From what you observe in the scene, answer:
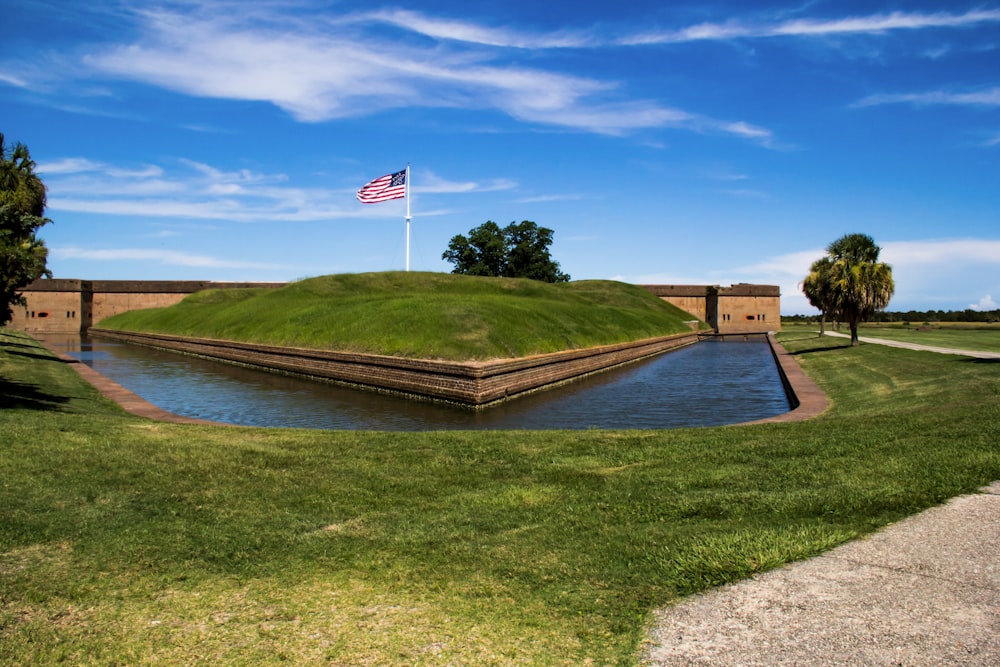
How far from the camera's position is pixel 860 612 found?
417 cm

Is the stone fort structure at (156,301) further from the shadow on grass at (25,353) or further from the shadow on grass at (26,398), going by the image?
the shadow on grass at (26,398)

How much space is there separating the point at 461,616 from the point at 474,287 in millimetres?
51974

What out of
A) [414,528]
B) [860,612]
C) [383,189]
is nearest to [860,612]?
[860,612]

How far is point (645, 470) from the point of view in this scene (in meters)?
8.27

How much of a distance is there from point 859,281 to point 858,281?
71 mm

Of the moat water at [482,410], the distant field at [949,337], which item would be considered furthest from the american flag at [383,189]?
the distant field at [949,337]

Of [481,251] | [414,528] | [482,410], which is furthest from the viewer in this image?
[481,251]

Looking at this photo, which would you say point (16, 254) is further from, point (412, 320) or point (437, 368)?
point (412, 320)

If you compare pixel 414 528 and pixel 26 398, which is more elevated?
pixel 414 528

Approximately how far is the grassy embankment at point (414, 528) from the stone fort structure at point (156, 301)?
8012cm

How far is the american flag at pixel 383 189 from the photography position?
41219 mm

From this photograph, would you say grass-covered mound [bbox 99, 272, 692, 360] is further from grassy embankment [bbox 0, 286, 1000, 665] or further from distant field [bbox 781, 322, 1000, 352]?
distant field [bbox 781, 322, 1000, 352]

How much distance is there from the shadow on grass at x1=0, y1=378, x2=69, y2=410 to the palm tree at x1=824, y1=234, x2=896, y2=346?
31.6m

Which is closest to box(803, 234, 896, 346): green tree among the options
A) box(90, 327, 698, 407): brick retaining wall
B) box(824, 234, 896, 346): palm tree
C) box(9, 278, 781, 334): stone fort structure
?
box(824, 234, 896, 346): palm tree
